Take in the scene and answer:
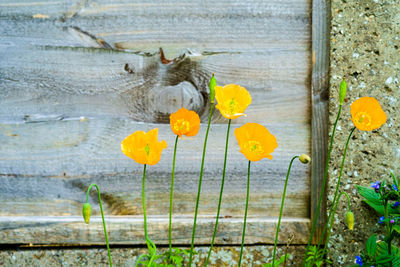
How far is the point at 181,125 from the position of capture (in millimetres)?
814

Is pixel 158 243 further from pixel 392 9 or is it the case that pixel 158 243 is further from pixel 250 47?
pixel 392 9

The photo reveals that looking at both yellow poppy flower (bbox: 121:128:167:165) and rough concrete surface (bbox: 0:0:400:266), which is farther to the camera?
rough concrete surface (bbox: 0:0:400:266)

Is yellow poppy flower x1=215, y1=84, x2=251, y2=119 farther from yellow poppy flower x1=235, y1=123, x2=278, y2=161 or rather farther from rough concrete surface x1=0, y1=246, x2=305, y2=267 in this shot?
rough concrete surface x1=0, y1=246, x2=305, y2=267

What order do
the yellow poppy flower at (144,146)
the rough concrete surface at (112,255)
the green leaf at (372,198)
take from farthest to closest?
the rough concrete surface at (112,255)
the green leaf at (372,198)
the yellow poppy flower at (144,146)

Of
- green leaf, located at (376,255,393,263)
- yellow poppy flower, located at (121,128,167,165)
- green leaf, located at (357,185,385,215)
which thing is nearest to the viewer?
yellow poppy flower, located at (121,128,167,165)

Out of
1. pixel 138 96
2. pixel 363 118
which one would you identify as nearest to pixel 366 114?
pixel 363 118

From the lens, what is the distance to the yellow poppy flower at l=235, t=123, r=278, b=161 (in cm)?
80

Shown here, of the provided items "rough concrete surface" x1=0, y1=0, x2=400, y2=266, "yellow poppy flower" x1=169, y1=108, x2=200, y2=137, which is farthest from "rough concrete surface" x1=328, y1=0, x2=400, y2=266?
"yellow poppy flower" x1=169, y1=108, x2=200, y2=137

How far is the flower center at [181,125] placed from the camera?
2.67 ft

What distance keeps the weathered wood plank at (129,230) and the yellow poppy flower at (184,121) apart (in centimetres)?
43

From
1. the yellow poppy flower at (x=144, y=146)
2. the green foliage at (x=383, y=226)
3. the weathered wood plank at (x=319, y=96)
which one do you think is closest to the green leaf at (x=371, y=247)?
the green foliage at (x=383, y=226)

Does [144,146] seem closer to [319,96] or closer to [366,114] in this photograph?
[366,114]

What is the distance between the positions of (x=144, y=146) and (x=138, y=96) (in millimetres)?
450

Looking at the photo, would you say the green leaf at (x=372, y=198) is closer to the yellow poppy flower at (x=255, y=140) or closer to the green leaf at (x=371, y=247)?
the green leaf at (x=371, y=247)
